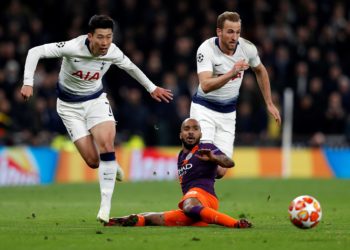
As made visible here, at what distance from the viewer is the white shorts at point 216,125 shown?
537 inches

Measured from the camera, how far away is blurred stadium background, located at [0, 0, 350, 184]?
23.8 meters

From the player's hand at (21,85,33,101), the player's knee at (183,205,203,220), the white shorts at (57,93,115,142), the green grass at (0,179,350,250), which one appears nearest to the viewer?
the green grass at (0,179,350,250)

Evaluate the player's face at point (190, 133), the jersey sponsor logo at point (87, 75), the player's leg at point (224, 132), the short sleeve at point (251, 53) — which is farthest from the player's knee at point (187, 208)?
the short sleeve at point (251, 53)

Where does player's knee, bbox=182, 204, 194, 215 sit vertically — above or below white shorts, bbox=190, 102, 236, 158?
below

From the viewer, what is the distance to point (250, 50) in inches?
527

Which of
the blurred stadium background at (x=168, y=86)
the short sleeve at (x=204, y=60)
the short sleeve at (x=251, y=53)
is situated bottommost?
the short sleeve at (x=204, y=60)

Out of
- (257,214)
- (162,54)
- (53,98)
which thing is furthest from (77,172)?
(257,214)

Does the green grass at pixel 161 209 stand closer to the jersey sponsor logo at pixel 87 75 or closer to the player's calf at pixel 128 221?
the player's calf at pixel 128 221

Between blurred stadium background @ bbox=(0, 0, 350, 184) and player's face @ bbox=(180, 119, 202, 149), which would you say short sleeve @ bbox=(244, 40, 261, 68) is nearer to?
player's face @ bbox=(180, 119, 202, 149)

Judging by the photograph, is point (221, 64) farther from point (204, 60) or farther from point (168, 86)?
point (168, 86)

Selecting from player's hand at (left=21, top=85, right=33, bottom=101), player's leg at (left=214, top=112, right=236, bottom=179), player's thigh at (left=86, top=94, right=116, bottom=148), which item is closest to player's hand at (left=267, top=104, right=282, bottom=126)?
player's leg at (left=214, top=112, right=236, bottom=179)

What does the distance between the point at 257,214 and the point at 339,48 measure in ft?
48.8

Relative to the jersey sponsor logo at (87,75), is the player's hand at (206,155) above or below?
below

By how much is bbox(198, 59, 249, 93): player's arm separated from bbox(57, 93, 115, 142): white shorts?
4.19 ft
